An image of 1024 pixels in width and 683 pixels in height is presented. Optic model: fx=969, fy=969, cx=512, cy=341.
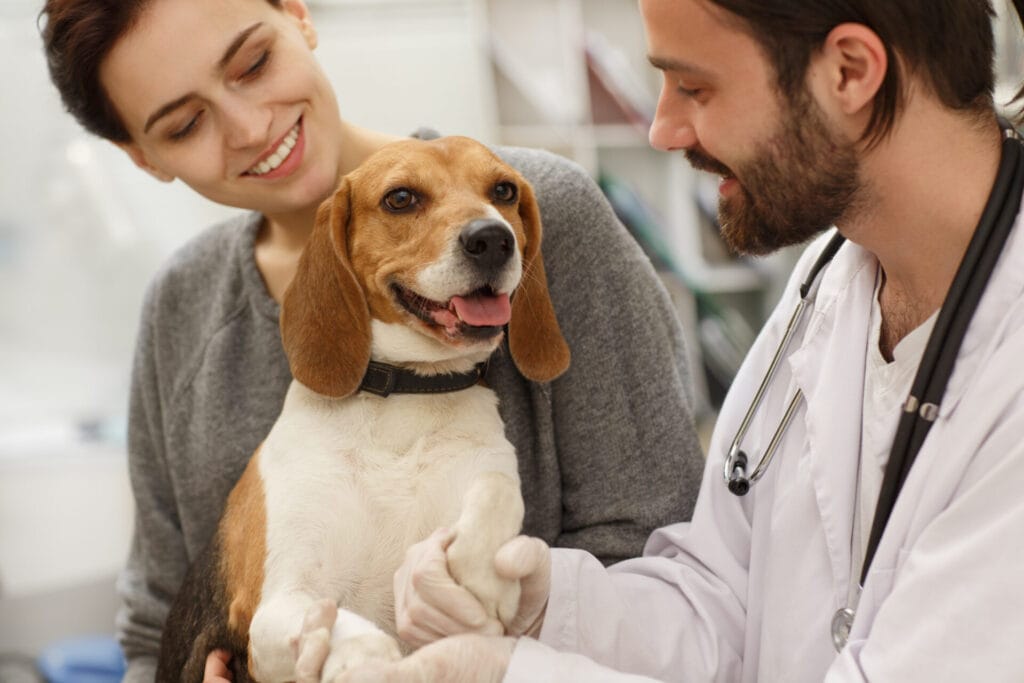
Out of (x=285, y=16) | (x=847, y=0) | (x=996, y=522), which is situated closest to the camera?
(x=996, y=522)

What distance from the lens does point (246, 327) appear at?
5.79ft

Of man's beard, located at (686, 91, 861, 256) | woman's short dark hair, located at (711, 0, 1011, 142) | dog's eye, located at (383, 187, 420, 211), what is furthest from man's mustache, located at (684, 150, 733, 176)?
dog's eye, located at (383, 187, 420, 211)

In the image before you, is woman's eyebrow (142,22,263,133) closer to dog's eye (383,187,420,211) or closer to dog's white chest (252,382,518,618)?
dog's eye (383,187,420,211)

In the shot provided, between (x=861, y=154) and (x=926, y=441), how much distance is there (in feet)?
1.20

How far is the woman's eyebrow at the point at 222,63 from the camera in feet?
5.12

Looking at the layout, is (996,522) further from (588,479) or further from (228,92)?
(228,92)

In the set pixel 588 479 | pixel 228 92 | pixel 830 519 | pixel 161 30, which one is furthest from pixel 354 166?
pixel 830 519

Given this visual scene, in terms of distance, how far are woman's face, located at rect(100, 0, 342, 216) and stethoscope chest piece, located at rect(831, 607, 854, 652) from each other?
1045 mm

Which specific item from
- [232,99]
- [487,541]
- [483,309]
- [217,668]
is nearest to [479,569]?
[487,541]

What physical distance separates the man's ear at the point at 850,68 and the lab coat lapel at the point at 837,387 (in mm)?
308

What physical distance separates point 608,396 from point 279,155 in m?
0.68

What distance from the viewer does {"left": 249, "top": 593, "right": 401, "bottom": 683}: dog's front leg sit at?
1.14 m

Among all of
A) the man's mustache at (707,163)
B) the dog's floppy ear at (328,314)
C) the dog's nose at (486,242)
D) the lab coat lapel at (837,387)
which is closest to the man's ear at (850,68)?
the man's mustache at (707,163)

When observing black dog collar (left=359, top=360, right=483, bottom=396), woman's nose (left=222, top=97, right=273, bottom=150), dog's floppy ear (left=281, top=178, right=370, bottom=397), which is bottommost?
black dog collar (left=359, top=360, right=483, bottom=396)
